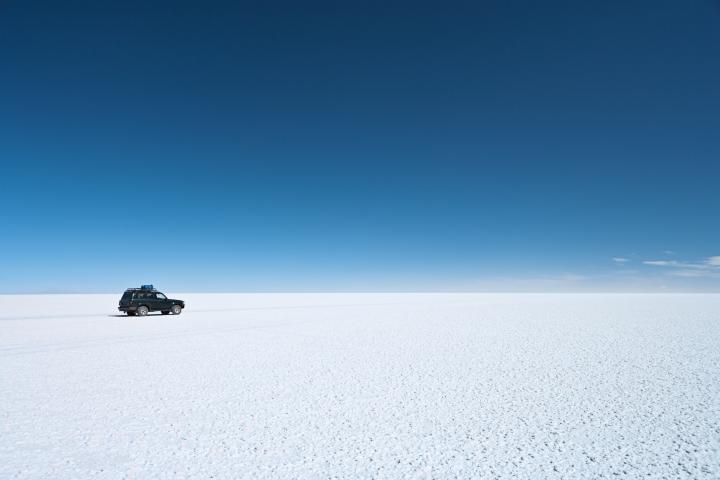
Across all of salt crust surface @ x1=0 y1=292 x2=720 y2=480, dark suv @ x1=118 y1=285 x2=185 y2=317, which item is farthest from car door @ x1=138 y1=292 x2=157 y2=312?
salt crust surface @ x1=0 y1=292 x2=720 y2=480

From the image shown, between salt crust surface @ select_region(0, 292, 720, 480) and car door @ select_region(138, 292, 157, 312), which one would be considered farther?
car door @ select_region(138, 292, 157, 312)

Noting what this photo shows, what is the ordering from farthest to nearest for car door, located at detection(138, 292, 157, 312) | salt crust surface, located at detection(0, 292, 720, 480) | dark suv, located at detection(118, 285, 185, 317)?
car door, located at detection(138, 292, 157, 312), dark suv, located at detection(118, 285, 185, 317), salt crust surface, located at detection(0, 292, 720, 480)

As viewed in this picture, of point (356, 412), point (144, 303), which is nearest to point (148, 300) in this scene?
point (144, 303)

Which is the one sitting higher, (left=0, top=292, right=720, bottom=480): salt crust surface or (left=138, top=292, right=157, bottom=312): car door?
(left=138, top=292, right=157, bottom=312): car door

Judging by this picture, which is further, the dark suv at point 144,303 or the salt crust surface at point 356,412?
the dark suv at point 144,303

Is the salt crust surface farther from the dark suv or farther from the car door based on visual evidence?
the car door

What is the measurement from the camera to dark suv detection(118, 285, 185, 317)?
74.9 feet

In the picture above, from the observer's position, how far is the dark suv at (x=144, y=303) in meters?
22.8

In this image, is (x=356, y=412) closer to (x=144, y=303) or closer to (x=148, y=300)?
(x=144, y=303)

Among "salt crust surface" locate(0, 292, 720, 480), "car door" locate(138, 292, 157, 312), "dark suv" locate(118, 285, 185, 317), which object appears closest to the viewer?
"salt crust surface" locate(0, 292, 720, 480)

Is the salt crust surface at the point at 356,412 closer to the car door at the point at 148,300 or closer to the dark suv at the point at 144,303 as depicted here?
the dark suv at the point at 144,303

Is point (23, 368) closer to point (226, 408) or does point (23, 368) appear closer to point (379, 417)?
point (226, 408)

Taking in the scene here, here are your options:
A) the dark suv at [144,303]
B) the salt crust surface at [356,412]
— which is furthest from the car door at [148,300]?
the salt crust surface at [356,412]

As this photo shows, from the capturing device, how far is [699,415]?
6359 millimetres
